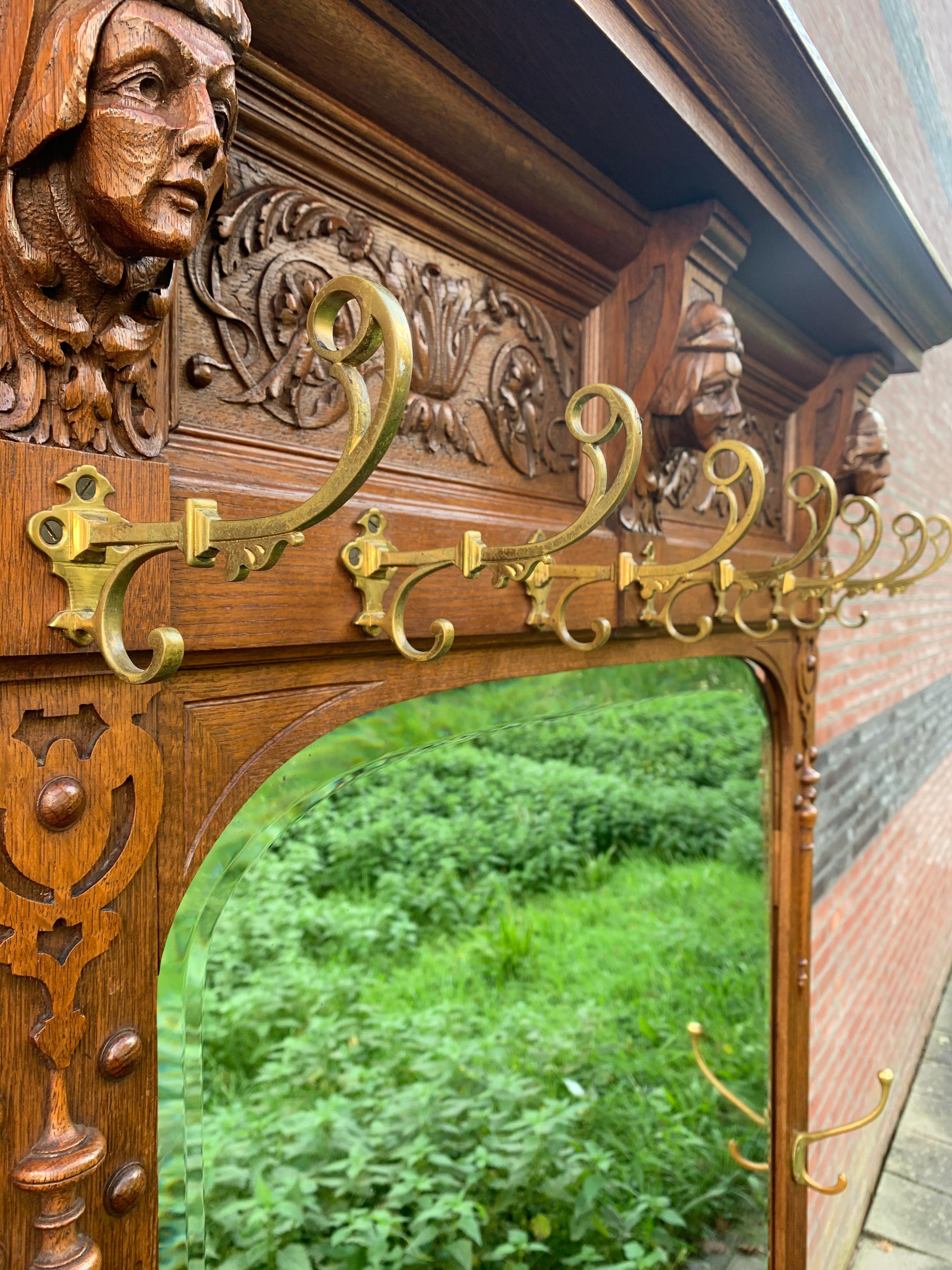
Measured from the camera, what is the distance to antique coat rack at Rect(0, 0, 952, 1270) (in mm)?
447

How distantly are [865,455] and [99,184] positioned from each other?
5.25ft

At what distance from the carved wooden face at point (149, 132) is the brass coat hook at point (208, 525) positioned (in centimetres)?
11

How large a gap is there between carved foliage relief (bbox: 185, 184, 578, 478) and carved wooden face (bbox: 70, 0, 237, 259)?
0.18m

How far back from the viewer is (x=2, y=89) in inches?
17.1

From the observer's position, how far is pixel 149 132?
1.42ft

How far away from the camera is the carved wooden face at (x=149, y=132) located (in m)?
Answer: 0.43

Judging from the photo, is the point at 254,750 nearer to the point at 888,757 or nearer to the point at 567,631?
the point at 567,631

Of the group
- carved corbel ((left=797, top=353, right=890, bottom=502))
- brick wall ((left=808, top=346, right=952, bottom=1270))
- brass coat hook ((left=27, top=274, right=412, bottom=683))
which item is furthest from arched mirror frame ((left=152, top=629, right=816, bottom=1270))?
brick wall ((left=808, top=346, right=952, bottom=1270))

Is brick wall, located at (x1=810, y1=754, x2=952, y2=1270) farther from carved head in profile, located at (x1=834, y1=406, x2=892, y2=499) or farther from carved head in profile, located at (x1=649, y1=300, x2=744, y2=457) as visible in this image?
carved head in profile, located at (x1=649, y1=300, x2=744, y2=457)

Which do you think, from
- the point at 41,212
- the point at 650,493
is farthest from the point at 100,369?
the point at 650,493

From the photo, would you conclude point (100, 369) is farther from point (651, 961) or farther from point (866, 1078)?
point (651, 961)

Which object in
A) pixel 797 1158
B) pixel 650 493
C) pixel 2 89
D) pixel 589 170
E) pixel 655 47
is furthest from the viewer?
pixel 797 1158

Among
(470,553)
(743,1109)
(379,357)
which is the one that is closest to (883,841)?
(743,1109)

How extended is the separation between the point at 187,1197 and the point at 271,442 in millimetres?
573
